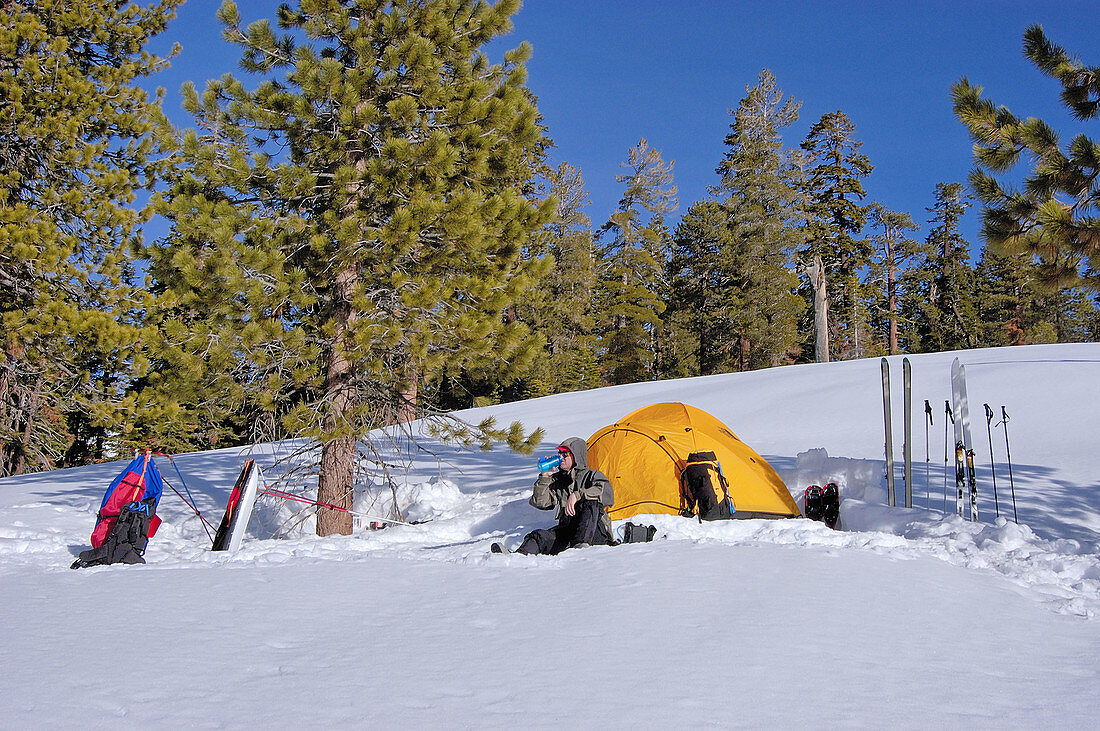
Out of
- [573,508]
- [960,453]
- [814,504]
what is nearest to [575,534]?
[573,508]

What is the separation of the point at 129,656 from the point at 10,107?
45.7ft

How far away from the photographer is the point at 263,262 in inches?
296

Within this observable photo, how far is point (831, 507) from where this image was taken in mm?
8438

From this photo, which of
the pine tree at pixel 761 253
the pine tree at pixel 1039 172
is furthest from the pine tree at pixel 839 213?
the pine tree at pixel 1039 172

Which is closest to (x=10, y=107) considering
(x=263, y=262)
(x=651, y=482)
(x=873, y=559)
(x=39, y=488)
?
(x=39, y=488)

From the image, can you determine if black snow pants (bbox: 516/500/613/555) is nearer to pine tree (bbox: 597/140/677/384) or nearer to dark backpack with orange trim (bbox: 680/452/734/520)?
dark backpack with orange trim (bbox: 680/452/734/520)

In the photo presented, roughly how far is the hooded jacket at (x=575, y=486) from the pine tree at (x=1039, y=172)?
569cm

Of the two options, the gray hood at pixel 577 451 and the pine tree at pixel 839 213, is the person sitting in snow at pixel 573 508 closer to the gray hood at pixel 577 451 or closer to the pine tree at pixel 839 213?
the gray hood at pixel 577 451

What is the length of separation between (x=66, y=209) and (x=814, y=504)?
14.5 meters

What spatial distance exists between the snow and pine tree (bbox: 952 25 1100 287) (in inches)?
109

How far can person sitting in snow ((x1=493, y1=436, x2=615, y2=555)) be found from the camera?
6.72 meters

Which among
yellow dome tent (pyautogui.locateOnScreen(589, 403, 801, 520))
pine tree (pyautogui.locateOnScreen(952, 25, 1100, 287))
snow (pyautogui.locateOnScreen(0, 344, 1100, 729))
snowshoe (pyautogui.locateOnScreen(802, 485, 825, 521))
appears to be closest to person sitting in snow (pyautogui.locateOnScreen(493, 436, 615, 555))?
snow (pyautogui.locateOnScreen(0, 344, 1100, 729))

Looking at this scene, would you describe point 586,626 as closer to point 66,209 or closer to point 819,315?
point 66,209

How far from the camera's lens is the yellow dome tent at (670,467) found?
27.3 ft
